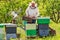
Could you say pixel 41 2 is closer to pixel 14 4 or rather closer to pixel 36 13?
pixel 14 4

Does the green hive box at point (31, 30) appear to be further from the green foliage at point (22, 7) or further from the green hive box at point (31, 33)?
the green foliage at point (22, 7)

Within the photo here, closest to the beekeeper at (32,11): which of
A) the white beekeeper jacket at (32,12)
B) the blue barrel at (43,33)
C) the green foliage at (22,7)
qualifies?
the white beekeeper jacket at (32,12)

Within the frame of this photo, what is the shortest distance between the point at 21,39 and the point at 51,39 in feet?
2.81

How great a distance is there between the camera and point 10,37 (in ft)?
19.6

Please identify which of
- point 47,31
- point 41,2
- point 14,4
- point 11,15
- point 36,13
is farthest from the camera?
point 41,2

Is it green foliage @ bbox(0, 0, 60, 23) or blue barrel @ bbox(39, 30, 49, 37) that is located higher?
green foliage @ bbox(0, 0, 60, 23)

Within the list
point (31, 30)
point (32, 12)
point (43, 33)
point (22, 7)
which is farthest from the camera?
point (22, 7)

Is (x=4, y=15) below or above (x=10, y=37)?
above

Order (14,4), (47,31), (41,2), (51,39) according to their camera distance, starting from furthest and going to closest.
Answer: (41,2) → (14,4) → (47,31) → (51,39)

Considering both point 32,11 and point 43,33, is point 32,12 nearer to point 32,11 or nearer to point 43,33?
point 32,11

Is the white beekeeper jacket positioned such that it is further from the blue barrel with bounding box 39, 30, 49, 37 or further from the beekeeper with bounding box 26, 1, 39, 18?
the blue barrel with bounding box 39, 30, 49, 37

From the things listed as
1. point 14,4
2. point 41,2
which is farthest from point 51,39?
point 41,2

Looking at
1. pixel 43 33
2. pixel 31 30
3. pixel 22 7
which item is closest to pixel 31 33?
pixel 31 30

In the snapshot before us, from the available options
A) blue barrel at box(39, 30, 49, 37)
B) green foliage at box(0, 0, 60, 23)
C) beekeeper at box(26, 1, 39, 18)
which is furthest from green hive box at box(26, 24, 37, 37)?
green foliage at box(0, 0, 60, 23)
